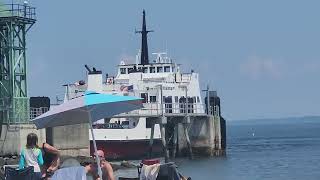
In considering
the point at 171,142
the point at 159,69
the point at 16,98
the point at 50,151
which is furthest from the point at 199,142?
the point at 50,151

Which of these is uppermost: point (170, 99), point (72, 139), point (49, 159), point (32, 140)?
point (170, 99)

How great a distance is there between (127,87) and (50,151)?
3964cm

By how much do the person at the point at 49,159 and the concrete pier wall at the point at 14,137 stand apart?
26649 millimetres

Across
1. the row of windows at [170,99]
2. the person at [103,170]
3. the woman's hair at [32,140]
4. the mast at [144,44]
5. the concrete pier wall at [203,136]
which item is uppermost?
the mast at [144,44]

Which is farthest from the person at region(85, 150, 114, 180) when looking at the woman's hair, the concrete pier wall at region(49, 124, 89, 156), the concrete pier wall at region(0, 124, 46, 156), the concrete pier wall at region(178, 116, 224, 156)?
the concrete pier wall at region(178, 116, 224, 156)

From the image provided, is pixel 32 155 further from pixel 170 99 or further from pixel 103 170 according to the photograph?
pixel 170 99

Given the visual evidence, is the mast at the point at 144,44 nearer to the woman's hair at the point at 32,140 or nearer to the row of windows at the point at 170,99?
the row of windows at the point at 170,99

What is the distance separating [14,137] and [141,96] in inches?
546

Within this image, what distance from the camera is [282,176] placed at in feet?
138

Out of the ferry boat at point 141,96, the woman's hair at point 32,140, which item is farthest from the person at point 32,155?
the ferry boat at point 141,96

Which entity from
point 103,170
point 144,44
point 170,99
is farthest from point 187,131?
point 103,170

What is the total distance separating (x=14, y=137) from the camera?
43.1 m

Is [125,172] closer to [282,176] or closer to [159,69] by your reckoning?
[282,176]

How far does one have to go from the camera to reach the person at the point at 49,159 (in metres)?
16.0
